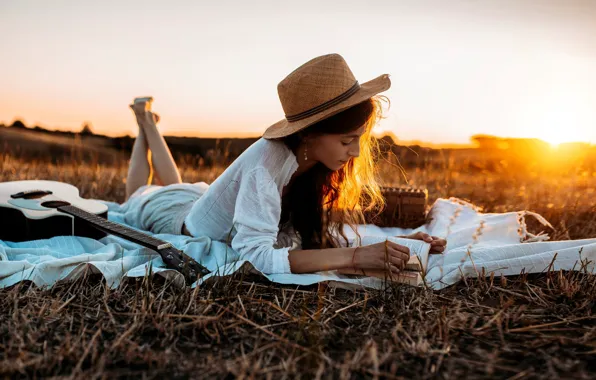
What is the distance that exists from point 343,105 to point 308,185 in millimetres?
701

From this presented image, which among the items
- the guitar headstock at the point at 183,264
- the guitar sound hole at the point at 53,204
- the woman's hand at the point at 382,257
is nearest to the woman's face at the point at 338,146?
the woman's hand at the point at 382,257

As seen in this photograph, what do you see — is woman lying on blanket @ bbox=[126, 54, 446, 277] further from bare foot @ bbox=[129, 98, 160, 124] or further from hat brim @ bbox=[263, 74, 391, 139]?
bare foot @ bbox=[129, 98, 160, 124]

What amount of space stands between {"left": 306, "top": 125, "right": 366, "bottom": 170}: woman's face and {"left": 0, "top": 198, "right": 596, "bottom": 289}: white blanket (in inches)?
22.5

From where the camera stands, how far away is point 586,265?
2625mm

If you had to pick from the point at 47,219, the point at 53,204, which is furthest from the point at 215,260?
the point at 53,204

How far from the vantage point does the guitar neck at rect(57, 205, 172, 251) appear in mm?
2863

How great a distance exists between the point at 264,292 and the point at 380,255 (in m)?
0.56

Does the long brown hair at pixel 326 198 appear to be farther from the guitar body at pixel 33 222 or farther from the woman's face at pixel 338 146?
the guitar body at pixel 33 222

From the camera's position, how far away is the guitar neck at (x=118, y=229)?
2.86 meters

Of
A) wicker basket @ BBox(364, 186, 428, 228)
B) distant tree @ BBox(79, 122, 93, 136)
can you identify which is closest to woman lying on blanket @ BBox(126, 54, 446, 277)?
wicker basket @ BBox(364, 186, 428, 228)

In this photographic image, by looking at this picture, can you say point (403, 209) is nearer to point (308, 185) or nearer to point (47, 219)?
point (308, 185)

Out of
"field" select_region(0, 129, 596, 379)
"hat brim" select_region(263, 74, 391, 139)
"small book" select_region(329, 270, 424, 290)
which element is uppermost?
"hat brim" select_region(263, 74, 391, 139)

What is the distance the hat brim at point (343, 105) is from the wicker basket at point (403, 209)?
1.44 meters

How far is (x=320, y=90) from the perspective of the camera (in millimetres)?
2629
